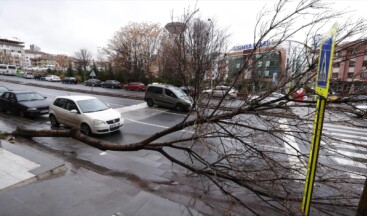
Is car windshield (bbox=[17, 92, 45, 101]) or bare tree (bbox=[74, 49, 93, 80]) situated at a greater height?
bare tree (bbox=[74, 49, 93, 80])

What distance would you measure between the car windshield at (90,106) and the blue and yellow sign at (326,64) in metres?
9.18

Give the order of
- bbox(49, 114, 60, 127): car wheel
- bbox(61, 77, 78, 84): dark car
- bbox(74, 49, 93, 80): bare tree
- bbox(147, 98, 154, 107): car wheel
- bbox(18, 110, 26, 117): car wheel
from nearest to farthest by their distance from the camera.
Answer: bbox(49, 114, 60, 127): car wheel, bbox(18, 110, 26, 117): car wheel, bbox(147, 98, 154, 107): car wheel, bbox(61, 77, 78, 84): dark car, bbox(74, 49, 93, 80): bare tree

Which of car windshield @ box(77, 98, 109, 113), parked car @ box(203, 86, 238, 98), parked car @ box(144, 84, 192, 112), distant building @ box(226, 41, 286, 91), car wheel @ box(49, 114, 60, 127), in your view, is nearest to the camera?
distant building @ box(226, 41, 286, 91)

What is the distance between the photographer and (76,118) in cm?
925

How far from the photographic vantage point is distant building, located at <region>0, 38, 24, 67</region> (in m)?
85.2

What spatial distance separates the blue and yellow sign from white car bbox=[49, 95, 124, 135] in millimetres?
8300

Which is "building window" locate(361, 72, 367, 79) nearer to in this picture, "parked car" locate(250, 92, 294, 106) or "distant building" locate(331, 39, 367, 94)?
"distant building" locate(331, 39, 367, 94)

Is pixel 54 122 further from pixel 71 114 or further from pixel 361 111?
pixel 361 111

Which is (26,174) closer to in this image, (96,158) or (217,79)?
(96,158)

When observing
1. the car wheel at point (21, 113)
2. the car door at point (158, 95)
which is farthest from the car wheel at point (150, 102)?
the car wheel at point (21, 113)

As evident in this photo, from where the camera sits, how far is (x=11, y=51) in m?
95.5

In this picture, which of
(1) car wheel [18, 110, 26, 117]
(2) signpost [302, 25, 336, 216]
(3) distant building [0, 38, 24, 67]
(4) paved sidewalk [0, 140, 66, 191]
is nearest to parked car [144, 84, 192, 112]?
(1) car wheel [18, 110, 26, 117]

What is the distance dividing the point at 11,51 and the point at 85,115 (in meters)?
117

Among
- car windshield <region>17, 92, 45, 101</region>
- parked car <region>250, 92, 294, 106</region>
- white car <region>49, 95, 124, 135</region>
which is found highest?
parked car <region>250, 92, 294, 106</region>
